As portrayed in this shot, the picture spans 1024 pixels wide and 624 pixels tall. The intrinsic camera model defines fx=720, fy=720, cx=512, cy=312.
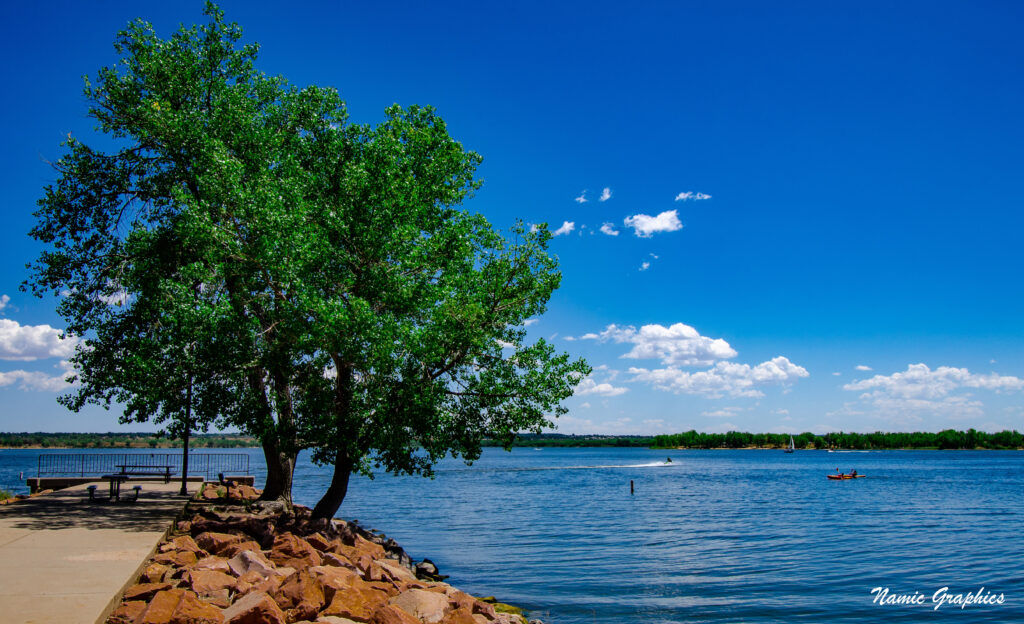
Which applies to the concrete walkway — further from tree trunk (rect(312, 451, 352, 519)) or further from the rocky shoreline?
tree trunk (rect(312, 451, 352, 519))

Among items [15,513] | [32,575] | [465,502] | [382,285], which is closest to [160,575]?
[32,575]

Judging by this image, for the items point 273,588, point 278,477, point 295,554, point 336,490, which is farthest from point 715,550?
point 273,588

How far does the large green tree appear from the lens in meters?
17.0

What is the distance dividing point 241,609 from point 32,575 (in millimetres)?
3468

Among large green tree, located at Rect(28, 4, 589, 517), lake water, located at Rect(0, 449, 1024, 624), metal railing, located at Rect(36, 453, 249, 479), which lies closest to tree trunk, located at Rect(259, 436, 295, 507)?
large green tree, located at Rect(28, 4, 589, 517)

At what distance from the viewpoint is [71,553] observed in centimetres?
1221

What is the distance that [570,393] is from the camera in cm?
1894

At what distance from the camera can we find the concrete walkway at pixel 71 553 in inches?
339

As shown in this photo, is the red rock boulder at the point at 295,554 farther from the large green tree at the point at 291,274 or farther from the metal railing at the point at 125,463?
the metal railing at the point at 125,463

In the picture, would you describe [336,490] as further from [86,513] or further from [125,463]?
[125,463]

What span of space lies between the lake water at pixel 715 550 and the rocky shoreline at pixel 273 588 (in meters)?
4.34

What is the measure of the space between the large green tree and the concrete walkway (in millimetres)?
2929

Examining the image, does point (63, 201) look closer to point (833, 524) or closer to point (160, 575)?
point (160, 575)

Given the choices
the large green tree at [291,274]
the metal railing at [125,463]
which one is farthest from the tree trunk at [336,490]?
the metal railing at [125,463]
